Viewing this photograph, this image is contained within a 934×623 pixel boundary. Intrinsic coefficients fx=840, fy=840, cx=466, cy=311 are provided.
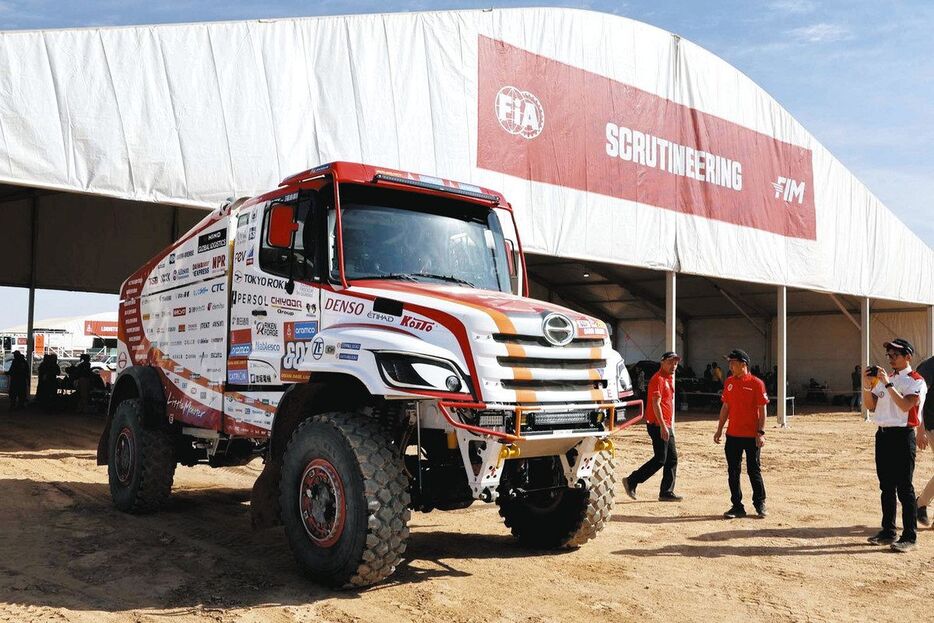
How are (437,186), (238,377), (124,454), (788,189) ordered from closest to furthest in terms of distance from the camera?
(437,186), (238,377), (124,454), (788,189)

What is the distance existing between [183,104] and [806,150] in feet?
57.1

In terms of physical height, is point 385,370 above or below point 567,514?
above

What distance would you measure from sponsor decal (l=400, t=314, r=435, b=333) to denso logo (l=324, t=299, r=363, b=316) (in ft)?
1.24

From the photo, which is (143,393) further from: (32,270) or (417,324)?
(32,270)

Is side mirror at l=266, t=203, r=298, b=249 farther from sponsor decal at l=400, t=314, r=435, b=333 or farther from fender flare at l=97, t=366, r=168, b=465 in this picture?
fender flare at l=97, t=366, r=168, b=465

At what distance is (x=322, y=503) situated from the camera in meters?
5.66

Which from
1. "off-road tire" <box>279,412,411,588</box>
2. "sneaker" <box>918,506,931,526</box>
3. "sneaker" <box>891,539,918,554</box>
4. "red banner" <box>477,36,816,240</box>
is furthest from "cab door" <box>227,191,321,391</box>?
"red banner" <box>477,36,816,240</box>

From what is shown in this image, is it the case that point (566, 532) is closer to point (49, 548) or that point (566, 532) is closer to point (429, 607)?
point (429, 607)

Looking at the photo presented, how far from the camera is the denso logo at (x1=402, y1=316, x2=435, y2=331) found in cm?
550

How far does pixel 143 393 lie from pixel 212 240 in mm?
1860

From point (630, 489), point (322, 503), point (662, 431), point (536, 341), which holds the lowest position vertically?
point (630, 489)

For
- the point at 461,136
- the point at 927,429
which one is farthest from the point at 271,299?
the point at 461,136

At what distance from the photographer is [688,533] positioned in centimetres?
796

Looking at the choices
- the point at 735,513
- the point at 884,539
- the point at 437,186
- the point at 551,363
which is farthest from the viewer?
the point at 735,513
